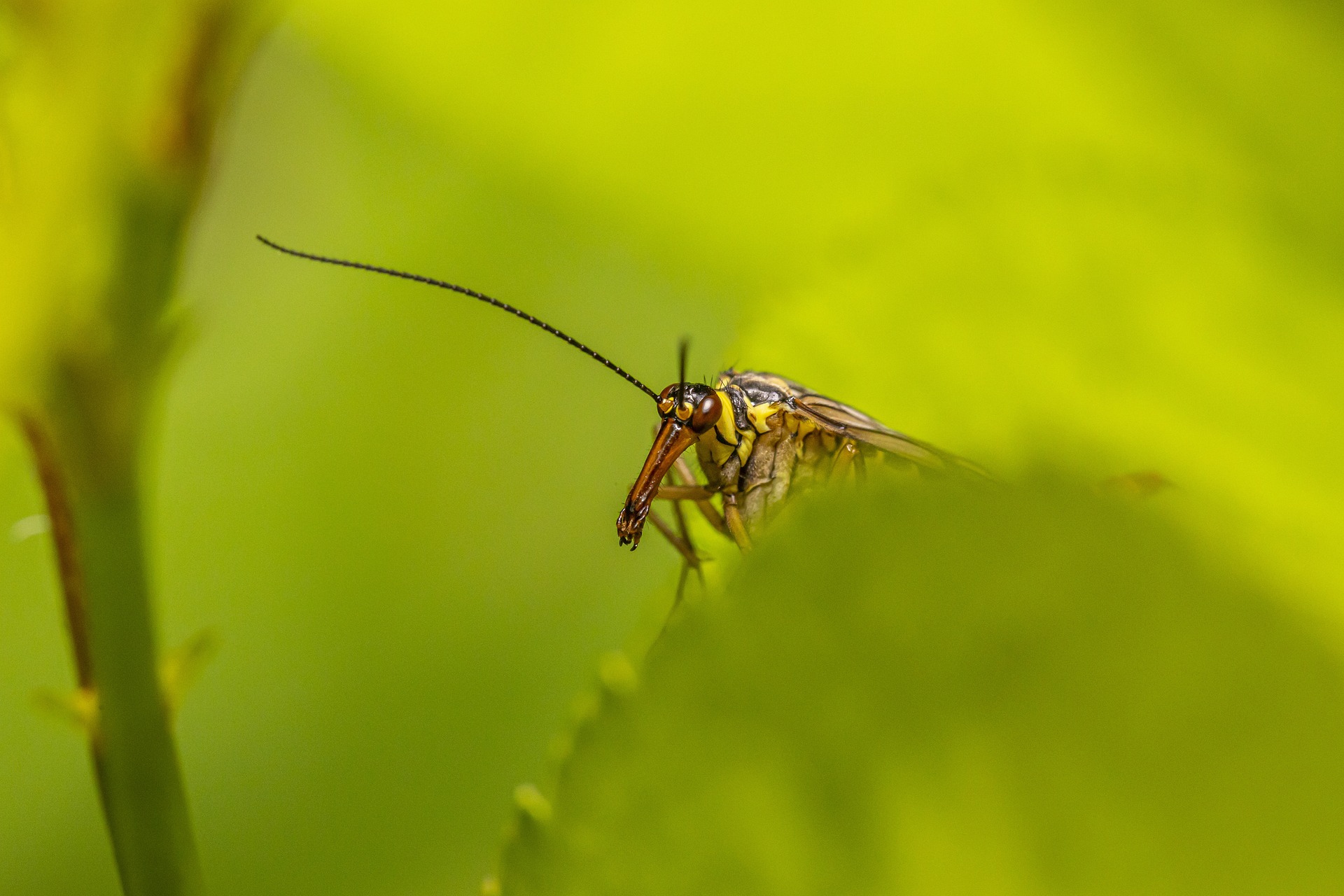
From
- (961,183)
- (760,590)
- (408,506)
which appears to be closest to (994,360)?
(961,183)

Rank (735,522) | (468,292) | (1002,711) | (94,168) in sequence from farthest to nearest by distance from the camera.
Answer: (735,522) → (468,292) → (94,168) → (1002,711)

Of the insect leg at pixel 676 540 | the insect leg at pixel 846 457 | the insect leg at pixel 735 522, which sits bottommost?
the insect leg at pixel 676 540

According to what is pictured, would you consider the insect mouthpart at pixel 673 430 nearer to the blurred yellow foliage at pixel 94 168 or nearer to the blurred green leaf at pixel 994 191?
the blurred green leaf at pixel 994 191

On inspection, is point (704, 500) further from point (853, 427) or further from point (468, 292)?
point (468, 292)

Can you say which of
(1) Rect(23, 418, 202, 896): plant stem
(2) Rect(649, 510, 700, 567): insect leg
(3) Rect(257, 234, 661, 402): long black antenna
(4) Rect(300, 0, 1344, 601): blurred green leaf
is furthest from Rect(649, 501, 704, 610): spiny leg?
(1) Rect(23, 418, 202, 896): plant stem

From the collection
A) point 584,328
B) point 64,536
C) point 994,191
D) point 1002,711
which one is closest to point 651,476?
point 584,328

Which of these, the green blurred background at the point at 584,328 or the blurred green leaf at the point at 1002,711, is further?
the green blurred background at the point at 584,328

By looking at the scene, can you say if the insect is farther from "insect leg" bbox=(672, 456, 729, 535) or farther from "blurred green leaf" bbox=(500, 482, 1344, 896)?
"blurred green leaf" bbox=(500, 482, 1344, 896)

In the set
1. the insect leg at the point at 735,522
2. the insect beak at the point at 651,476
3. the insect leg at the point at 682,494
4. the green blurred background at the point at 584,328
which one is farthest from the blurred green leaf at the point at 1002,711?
the insect leg at the point at 682,494
